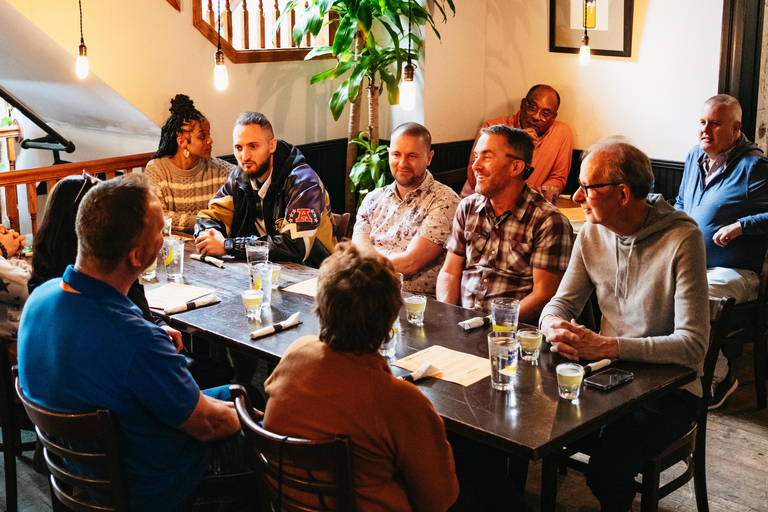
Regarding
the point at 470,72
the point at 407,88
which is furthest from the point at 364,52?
the point at 407,88

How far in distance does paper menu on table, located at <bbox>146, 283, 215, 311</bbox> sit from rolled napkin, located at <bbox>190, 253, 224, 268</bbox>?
0.32 metres

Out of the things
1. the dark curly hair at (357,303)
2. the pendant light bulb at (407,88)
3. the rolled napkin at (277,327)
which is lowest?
the rolled napkin at (277,327)

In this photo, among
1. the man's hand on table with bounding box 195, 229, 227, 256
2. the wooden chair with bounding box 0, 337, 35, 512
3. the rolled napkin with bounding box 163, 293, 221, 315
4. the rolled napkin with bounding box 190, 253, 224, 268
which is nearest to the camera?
the wooden chair with bounding box 0, 337, 35, 512

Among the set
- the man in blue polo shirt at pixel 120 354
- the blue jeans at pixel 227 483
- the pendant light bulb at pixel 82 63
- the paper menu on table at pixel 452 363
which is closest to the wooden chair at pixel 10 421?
the man in blue polo shirt at pixel 120 354

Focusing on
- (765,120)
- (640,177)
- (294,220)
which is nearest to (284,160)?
(294,220)

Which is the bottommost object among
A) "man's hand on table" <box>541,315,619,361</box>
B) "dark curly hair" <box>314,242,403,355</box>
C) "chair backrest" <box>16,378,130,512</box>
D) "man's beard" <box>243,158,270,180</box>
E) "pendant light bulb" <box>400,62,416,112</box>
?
"chair backrest" <box>16,378,130,512</box>

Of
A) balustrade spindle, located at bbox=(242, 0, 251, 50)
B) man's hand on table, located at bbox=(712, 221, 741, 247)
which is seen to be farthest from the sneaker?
balustrade spindle, located at bbox=(242, 0, 251, 50)

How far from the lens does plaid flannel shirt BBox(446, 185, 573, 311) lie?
123 inches

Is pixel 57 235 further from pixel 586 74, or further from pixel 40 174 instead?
pixel 586 74

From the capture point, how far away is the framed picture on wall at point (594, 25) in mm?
5559

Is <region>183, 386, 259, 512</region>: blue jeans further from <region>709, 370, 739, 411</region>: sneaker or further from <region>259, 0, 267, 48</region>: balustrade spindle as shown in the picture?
<region>259, 0, 267, 48</region>: balustrade spindle

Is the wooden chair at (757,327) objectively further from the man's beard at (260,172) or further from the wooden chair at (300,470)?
the wooden chair at (300,470)

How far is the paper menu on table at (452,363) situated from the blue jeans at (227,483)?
1.71ft

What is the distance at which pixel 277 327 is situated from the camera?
8.87 ft
